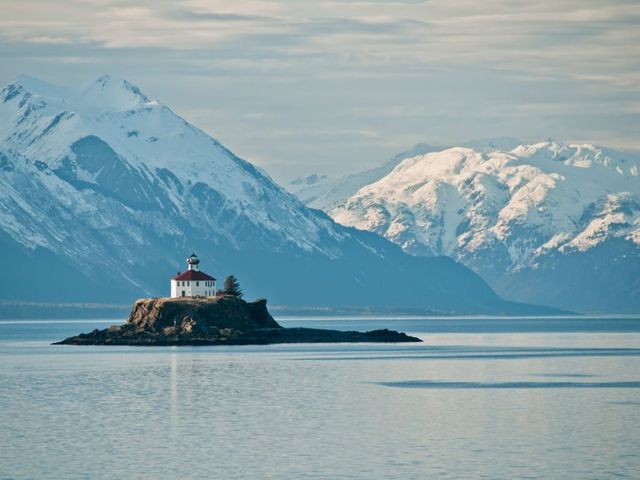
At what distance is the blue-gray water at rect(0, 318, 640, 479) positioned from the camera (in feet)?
331

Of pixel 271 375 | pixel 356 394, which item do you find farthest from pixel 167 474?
pixel 271 375

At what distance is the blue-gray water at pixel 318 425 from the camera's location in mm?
100750

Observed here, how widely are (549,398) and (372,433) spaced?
33.5 meters

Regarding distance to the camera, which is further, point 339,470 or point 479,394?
point 479,394

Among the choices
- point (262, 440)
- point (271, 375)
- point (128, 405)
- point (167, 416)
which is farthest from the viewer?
point (271, 375)

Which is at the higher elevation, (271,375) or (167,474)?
(271,375)

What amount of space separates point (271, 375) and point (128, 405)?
4075cm

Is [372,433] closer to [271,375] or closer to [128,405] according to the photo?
[128,405]

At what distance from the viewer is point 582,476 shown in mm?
96188

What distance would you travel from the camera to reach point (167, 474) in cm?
9844

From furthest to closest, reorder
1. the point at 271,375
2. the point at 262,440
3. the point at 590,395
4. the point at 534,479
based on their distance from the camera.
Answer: the point at 271,375 → the point at 590,395 → the point at 262,440 → the point at 534,479

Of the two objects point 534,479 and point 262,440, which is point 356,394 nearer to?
point 262,440

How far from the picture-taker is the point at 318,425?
123125mm

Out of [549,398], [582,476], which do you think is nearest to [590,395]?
[549,398]
